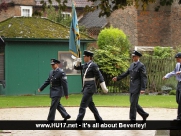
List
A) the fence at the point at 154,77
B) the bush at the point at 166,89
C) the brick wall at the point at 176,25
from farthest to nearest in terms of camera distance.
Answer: the brick wall at the point at 176,25 → the fence at the point at 154,77 → the bush at the point at 166,89

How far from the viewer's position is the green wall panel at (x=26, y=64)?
30078mm

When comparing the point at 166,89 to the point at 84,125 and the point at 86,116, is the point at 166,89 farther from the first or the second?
the point at 84,125

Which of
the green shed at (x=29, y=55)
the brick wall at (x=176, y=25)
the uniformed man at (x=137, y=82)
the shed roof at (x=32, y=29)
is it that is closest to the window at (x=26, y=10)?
the brick wall at (x=176, y=25)

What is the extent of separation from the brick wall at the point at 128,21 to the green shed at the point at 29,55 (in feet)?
43.0

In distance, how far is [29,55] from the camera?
3052 cm

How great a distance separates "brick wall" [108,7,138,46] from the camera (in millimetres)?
44250

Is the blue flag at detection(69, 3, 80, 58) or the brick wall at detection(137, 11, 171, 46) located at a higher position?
the blue flag at detection(69, 3, 80, 58)

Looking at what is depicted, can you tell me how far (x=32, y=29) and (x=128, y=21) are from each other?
15.1m

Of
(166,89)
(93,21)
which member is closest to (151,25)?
(93,21)

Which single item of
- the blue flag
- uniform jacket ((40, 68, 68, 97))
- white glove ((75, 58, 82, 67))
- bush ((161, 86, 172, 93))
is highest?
the blue flag

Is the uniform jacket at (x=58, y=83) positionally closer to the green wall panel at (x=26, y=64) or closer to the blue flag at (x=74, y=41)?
the blue flag at (x=74, y=41)

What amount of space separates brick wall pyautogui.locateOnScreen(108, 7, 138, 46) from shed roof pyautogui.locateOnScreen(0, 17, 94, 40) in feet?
41.4

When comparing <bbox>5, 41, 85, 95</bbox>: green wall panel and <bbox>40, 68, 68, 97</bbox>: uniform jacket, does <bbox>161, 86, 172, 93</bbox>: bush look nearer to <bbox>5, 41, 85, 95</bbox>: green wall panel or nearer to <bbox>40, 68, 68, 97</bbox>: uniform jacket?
<bbox>5, 41, 85, 95</bbox>: green wall panel

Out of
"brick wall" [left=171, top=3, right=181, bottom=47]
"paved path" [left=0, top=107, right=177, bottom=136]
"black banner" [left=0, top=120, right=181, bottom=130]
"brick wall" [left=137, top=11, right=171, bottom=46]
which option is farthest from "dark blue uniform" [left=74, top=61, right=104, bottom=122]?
"brick wall" [left=171, top=3, right=181, bottom=47]
